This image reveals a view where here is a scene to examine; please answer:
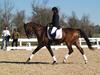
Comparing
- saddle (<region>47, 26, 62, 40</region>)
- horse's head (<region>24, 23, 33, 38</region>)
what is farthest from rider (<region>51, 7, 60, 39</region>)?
horse's head (<region>24, 23, 33, 38</region>)

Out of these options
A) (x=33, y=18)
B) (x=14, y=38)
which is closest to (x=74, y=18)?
(x=33, y=18)

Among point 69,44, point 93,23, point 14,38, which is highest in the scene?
point 69,44

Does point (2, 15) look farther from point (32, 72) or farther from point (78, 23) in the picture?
point (32, 72)

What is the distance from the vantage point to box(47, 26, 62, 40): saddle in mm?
15319

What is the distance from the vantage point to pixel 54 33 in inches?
604

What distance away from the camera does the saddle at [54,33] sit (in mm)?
15319

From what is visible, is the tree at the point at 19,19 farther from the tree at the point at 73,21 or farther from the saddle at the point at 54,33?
the saddle at the point at 54,33

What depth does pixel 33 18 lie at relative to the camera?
5088 cm

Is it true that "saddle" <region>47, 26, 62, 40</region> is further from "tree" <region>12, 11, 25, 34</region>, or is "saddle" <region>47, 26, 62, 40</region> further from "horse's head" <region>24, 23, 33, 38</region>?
"tree" <region>12, 11, 25, 34</region>

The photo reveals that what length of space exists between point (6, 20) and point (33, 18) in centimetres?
394

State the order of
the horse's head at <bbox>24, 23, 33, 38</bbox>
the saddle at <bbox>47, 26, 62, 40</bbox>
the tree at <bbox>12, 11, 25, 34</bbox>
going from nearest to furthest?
the saddle at <bbox>47, 26, 62, 40</bbox> → the horse's head at <bbox>24, 23, 33, 38</bbox> → the tree at <bbox>12, 11, 25, 34</bbox>

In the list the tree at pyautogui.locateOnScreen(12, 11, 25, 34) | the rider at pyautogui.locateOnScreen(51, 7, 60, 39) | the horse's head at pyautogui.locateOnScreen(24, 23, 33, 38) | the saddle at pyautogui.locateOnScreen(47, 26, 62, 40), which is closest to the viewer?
the rider at pyautogui.locateOnScreen(51, 7, 60, 39)

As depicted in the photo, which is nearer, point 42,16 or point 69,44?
point 69,44

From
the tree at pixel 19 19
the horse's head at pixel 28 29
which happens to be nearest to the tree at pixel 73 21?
the tree at pixel 19 19
